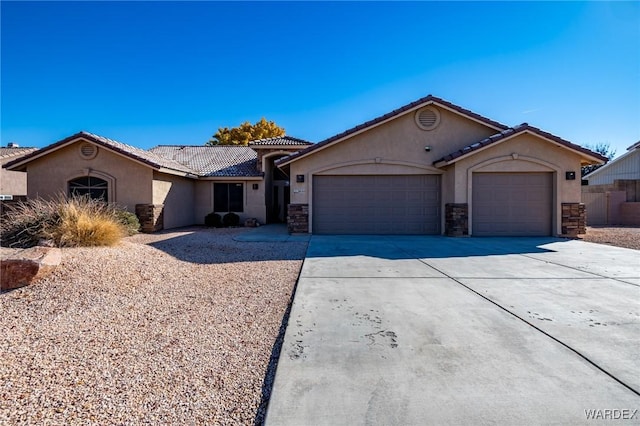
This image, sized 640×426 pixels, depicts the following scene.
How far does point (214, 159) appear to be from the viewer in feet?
76.1

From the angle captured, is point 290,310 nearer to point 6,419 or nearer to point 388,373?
point 388,373

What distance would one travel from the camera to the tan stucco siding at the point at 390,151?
47.3ft

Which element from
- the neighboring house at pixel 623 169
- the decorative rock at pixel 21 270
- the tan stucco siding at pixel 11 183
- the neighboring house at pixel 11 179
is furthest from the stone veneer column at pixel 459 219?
the tan stucco siding at pixel 11 183

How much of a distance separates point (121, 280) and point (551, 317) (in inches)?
257

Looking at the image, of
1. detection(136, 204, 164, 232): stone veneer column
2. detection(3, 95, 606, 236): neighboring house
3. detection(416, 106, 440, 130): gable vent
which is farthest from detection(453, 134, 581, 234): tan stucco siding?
detection(136, 204, 164, 232): stone veneer column

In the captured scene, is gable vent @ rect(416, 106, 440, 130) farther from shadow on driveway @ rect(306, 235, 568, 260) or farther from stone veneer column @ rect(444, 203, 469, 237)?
shadow on driveway @ rect(306, 235, 568, 260)

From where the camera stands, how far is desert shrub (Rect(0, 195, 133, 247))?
830 cm

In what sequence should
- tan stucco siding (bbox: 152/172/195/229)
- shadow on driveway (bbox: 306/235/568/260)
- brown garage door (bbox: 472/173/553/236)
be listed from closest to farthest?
shadow on driveway (bbox: 306/235/568/260) < brown garage door (bbox: 472/173/553/236) < tan stucco siding (bbox: 152/172/195/229)

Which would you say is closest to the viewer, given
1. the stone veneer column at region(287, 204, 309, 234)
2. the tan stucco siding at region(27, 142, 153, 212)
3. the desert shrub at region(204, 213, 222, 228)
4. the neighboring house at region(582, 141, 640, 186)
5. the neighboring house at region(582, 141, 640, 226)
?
the stone veneer column at region(287, 204, 309, 234)

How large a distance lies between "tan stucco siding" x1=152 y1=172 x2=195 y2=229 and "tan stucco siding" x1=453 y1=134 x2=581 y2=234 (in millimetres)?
12699

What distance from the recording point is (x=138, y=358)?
3541 millimetres

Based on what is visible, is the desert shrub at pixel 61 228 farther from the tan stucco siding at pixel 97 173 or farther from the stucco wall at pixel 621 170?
the stucco wall at pixel 621 170

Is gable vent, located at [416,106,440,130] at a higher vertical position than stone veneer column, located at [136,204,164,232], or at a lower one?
higher

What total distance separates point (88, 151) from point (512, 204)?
17.9m
